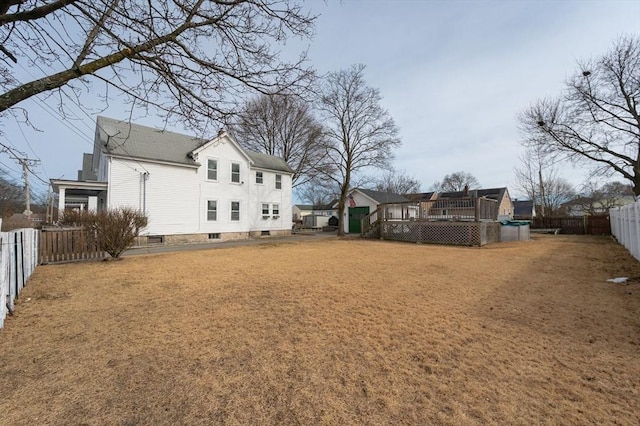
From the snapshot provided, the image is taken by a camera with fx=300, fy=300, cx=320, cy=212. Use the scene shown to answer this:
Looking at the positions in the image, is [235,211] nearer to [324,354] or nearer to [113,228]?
[113,228]

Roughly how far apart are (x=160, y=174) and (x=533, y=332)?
1803 centimetres

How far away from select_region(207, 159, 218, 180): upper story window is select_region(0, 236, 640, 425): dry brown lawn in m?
13.6

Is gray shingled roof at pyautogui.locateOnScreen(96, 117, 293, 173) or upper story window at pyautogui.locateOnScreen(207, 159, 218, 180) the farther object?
upper story window at pyautogui.locateOnScreen(207, 159, 218, 180)

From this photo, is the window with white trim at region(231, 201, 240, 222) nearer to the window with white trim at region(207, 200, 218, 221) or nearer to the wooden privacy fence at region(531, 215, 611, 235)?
the window with white trim at region(207, 200, 218, 221)

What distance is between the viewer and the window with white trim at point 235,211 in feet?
68.0

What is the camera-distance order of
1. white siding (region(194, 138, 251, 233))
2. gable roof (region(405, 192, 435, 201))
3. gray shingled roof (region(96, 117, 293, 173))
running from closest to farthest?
gray shingled roof (region(96, 117, 293, 173)) → white siding (region(194, 138, 251, 233)) → gable roof (region(405, 192, 435, 201))

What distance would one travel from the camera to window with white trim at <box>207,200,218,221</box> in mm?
19219

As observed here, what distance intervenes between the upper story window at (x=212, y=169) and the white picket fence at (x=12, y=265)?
41.1 feet

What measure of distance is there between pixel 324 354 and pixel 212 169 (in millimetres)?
18394

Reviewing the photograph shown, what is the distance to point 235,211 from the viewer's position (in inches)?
823

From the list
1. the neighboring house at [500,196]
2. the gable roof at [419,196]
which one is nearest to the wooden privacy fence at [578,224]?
the neighboring house at [500,196]

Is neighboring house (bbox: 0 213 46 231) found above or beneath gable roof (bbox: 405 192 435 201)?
beneath

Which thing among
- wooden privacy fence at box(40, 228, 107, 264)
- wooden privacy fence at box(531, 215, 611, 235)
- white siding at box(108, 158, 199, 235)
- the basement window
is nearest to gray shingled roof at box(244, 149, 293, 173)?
white siding at box(108, 158, 199, 235)

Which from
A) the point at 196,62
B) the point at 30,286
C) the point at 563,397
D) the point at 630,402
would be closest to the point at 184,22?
the point at 196,62
